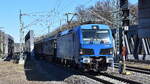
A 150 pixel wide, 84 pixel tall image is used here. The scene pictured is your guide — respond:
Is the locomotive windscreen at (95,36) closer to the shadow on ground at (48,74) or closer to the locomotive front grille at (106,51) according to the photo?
the locomotive front grille at (106,51)

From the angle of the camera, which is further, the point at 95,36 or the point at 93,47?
the point at 95,36

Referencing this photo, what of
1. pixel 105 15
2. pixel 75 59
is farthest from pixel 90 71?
pixel 105 15

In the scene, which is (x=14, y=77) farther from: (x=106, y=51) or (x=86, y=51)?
(x=106, y=51)

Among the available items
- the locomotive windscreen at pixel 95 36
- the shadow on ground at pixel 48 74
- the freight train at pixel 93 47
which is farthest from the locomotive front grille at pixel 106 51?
the shadow on ground at pixel 48 74

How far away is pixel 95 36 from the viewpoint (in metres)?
25.7

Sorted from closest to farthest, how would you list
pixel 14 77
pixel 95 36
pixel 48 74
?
1. pixel 14 77
2. pixel 95 36
3. pixel 48 74

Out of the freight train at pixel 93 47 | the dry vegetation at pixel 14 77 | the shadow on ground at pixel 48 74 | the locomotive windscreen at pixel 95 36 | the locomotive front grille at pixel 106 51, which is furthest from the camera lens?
the locomotive windscreen at pixel 95 36

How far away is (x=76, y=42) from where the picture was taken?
26453 mm

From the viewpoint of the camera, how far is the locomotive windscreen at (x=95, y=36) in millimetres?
25500

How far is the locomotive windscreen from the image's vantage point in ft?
83.7

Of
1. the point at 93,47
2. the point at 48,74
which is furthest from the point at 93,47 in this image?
the point at 48,74

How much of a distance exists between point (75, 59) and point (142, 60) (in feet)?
74.2

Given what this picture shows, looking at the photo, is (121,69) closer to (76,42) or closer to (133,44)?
(76,42)

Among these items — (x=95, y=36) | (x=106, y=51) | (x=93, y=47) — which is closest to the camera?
(x=93, y=47)
